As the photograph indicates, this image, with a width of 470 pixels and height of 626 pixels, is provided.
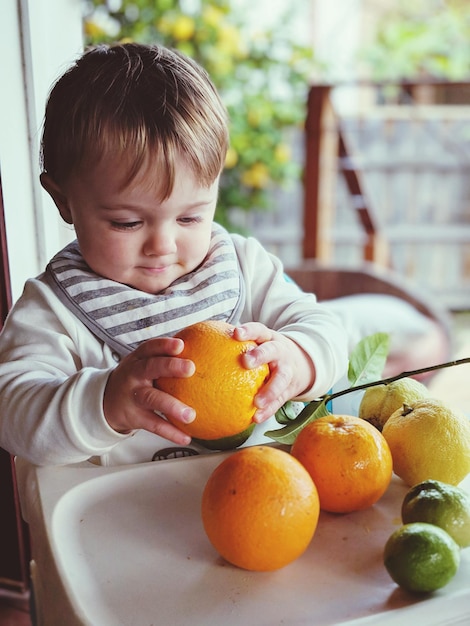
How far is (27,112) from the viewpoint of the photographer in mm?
1211

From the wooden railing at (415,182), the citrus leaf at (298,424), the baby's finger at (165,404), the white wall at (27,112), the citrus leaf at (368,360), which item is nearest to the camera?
the baby's finger at (165,404)

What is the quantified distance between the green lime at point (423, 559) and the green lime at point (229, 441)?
0.27 m

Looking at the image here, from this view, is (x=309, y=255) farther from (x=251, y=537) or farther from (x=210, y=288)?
(x=251, y=537)

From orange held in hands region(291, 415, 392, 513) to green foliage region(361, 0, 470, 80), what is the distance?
14.4ft

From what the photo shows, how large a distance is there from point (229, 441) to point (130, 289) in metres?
0.24

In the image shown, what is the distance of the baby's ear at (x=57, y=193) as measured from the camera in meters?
0.91

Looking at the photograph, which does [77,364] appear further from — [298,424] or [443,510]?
[443,510]

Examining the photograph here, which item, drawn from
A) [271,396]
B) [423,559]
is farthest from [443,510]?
[271,396]

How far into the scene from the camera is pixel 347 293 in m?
2.90

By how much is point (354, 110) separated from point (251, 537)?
5.05 metres

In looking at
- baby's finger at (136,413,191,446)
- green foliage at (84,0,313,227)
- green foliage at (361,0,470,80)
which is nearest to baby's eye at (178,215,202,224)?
baby's finger at (136,413,191,446)

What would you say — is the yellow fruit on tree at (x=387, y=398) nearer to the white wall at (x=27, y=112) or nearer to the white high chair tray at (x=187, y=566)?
the white high chair tray at (x=187, y=566)

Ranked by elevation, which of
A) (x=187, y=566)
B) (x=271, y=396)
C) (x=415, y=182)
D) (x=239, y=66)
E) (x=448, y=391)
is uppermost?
(x=239, y=66)

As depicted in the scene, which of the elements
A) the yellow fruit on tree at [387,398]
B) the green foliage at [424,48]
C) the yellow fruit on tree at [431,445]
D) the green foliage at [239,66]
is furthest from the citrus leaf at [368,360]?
the green foliage at [424,48]
